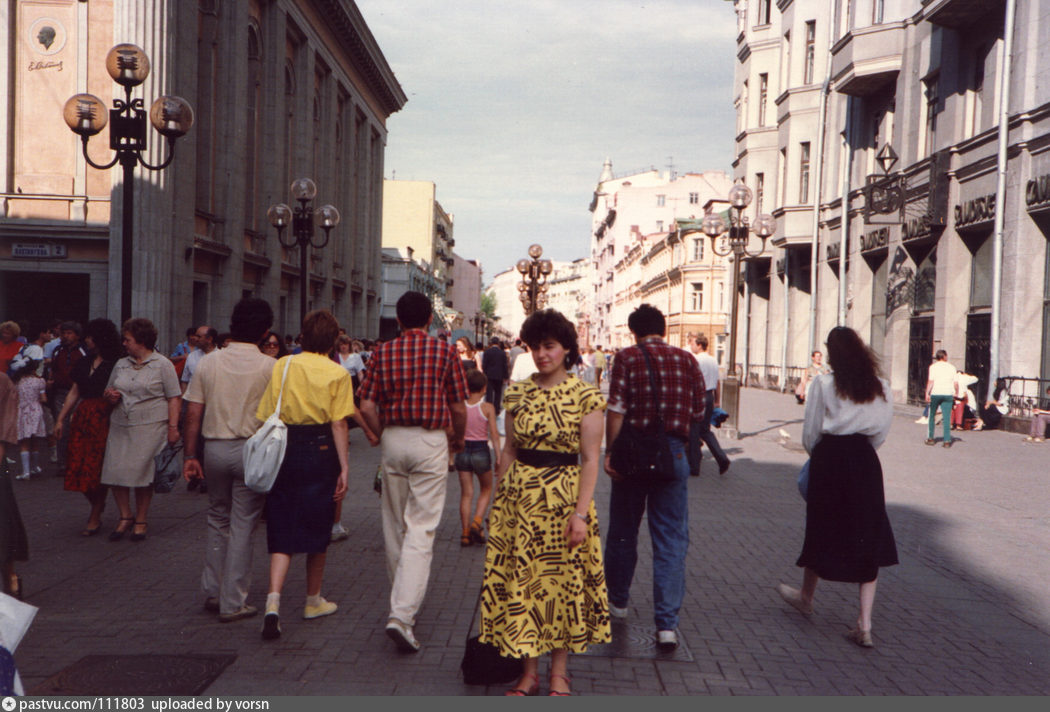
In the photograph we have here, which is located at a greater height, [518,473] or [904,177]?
[904,177]

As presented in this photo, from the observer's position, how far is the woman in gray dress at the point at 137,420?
7699 millimetres

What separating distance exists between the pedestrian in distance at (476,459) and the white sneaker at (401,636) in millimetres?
2914

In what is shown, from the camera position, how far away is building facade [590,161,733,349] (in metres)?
64.9

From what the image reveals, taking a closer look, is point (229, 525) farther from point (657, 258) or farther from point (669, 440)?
point (657, 258)

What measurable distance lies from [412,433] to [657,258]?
7274 centimetres

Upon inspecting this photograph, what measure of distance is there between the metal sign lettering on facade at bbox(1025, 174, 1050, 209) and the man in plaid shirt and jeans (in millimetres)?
16986

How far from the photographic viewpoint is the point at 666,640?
5180 millimetres

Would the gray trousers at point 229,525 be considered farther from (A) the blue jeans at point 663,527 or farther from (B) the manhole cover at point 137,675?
(A) the blue jeans at point 663,527

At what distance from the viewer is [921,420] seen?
22.4 m

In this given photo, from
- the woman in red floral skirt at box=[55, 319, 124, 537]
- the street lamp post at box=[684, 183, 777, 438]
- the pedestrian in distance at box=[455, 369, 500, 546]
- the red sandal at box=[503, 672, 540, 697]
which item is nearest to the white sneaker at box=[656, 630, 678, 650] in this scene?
→ the red sandal at box=[503, 672, 540, 697]

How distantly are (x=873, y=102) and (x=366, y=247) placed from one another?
2683 cm

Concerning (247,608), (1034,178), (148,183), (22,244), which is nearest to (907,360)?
(1034,178)

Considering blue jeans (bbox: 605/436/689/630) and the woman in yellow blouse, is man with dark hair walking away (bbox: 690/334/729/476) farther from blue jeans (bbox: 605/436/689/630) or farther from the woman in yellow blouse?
the woman in yellow blouse

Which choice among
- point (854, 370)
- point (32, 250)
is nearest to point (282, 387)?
point (854, 370)
